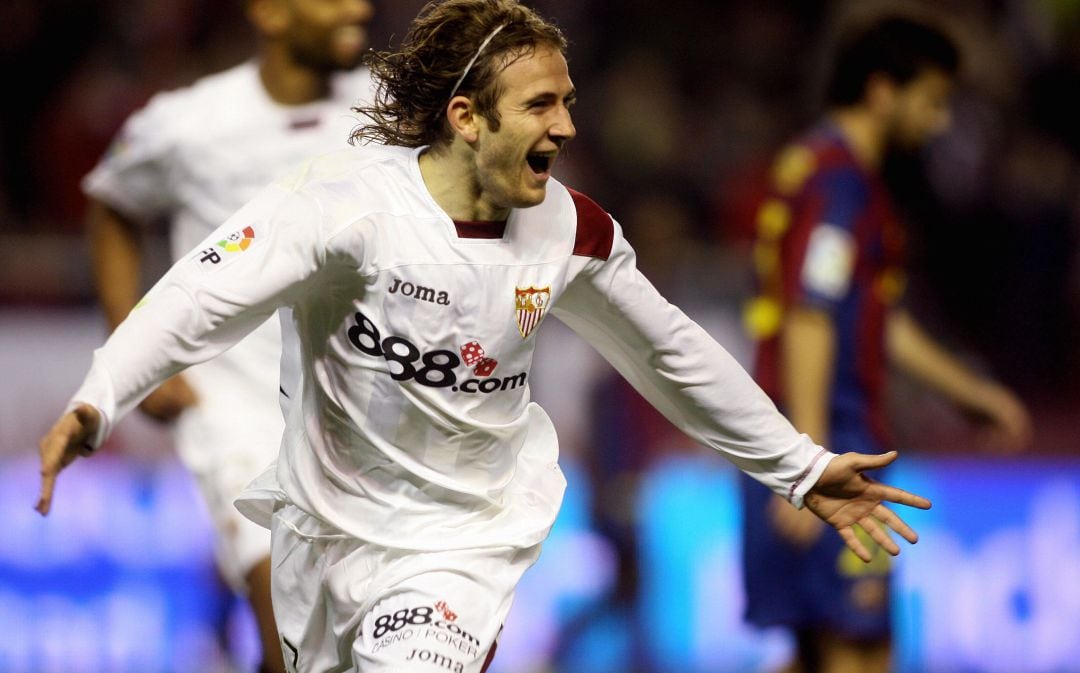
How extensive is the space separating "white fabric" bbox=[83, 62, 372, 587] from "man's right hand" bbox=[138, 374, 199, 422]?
3 cm

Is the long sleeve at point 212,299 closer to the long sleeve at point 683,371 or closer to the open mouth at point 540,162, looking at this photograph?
the open mouth at point 540,162

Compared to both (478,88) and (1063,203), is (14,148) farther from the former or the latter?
(478,88)

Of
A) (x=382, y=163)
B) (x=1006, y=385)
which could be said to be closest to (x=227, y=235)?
(x=382, y=163)

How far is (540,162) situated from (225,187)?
6.03 feet

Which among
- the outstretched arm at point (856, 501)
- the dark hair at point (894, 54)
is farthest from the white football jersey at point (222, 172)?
the outstretched arm at point (856, 501)

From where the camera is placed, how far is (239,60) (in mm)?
10031

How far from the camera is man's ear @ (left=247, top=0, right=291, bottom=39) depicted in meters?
5.06

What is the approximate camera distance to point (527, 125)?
3.40m

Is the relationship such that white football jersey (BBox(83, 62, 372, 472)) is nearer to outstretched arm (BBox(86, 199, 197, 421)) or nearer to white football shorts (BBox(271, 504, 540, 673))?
outstretched arm (BBox(86, 199, 197, 421))

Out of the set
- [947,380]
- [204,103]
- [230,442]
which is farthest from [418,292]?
[947,380]

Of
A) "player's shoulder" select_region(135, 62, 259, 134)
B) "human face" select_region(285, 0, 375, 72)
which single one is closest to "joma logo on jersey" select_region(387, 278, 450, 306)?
"human face" select_region(285, 0, 375, 72)

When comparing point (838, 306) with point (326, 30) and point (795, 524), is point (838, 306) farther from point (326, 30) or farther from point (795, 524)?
point (326, 30)

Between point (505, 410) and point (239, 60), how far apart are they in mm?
6851

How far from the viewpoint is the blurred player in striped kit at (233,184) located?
482 cm
